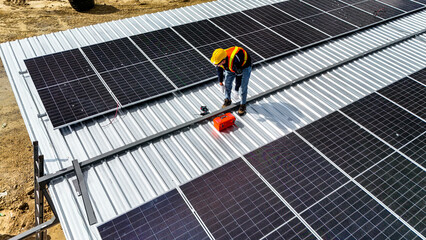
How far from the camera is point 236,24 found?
15.1m

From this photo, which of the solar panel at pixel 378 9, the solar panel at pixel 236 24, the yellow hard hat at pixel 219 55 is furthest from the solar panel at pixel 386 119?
the solar panel at pixel 378 9

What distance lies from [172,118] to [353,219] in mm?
6152

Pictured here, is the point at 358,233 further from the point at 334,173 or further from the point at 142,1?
the point at 142,1

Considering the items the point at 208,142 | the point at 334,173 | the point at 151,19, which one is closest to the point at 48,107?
the point at 208,142

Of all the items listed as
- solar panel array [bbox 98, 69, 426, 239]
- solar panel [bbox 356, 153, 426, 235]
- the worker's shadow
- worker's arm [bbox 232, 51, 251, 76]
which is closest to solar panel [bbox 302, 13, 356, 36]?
the worker's shadow

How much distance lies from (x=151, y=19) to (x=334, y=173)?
12.1 metres

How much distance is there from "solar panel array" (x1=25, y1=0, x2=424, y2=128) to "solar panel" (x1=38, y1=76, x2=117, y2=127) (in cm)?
3

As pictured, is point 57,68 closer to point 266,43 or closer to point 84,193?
point 84,193

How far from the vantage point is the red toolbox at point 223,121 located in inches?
373

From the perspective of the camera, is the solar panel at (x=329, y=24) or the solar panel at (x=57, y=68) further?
the solar panel at (x=329, y=24)

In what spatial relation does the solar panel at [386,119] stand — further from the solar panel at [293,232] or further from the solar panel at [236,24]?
the solar panel at [236,24]

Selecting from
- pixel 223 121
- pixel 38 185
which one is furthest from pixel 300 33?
pixel 38 185

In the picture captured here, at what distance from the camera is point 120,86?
425 inches

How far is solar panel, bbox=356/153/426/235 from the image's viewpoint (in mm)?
7438
